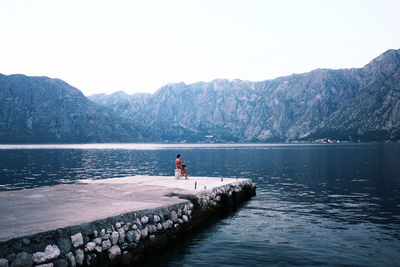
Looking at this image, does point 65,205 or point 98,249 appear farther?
point 65,205

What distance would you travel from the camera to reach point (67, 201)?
56.7 feet

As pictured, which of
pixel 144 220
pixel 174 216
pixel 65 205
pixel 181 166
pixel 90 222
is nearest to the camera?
pixel 90 222

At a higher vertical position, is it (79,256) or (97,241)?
(97,241)

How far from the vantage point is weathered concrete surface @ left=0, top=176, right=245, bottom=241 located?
1148 centimetres

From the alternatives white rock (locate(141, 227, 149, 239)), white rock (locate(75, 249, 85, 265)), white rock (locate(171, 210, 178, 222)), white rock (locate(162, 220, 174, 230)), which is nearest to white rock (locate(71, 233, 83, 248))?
white rock (locate(75, 249, 85, 265))

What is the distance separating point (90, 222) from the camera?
12.2 m

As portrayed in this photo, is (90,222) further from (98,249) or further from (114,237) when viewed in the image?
(114,237)

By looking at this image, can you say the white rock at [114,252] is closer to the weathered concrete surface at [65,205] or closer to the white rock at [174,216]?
the weathered concrete surface at [65,205]

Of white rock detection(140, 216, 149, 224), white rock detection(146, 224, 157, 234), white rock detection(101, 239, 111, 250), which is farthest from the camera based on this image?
white rock detection(146, 224, 157, 234)

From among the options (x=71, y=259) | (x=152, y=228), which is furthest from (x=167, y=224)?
(x=71, y=259)

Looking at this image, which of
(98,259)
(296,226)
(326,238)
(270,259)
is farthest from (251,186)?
(98,259)

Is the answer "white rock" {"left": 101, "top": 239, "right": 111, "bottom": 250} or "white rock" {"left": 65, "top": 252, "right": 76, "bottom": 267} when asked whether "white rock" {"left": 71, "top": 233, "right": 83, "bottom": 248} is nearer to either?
"white rock" {"left": 65, "top": 252, "right": 76, "bottom": 267}

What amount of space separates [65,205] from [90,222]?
4539 mm

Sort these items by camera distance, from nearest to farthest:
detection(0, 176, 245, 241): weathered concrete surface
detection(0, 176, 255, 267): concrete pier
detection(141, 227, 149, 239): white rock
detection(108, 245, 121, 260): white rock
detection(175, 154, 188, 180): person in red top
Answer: detection(0, 176, 255, 267): concrete pier
detection(0, 176, 245, 241): weathered concrete surface
detection(108, 245, 121, 260): white rock
detection(141, 227, 149, 239): white rock
detection(175, 154, 188, 180): person in red top
